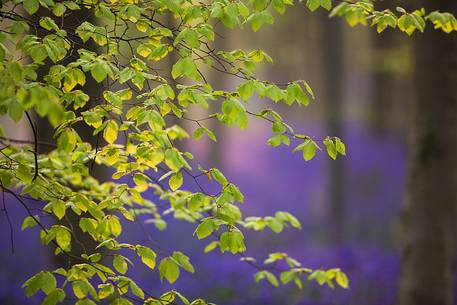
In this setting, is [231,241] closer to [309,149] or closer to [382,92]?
[309,149]

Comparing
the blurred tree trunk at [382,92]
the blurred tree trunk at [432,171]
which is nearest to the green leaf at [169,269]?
the blurred tree trunk at [432,171]

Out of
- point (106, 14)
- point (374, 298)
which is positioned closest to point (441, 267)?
point (374, 298)

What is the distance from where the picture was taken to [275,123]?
267 centimetres

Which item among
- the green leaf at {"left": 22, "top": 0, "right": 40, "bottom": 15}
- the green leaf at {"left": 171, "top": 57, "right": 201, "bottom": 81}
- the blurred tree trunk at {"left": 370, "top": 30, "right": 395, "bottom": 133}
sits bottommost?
the blurred tree trunk at {"left": 370, "top": 30, "right": 395, "bottom": 133}

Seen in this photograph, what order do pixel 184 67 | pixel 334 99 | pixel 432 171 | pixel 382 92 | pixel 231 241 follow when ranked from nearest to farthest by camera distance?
pixel 184 67, pixel 231 241, pixel 432 171, pixel 334 99, pixel 382 92

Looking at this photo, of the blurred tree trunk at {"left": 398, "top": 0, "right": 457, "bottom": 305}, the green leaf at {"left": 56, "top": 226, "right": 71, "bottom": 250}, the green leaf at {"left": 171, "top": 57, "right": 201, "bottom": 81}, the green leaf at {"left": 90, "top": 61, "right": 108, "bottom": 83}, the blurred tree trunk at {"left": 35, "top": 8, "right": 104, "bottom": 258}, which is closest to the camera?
the green leaf at {"left": 90, "top": 61, "right": 108, "bottom": 83}

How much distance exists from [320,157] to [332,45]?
8.09m

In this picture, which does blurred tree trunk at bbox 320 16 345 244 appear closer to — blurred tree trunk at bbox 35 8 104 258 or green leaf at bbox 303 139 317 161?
blurred tree trunk at bbox 35 8 104 258

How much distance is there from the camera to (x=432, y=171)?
18.8 feet

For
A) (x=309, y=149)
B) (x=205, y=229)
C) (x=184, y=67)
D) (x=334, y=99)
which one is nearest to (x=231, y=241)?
(x=205, y=229)

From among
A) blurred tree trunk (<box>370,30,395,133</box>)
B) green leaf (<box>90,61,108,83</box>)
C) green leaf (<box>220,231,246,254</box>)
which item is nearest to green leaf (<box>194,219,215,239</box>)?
green leaf (<box>220,231,246,254</box>)

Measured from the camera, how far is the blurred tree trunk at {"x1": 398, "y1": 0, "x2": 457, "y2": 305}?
5621mm

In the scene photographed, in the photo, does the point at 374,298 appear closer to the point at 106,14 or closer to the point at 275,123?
the point at 275,123

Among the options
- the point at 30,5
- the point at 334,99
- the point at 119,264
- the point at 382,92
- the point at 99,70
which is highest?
the point at 30,5
